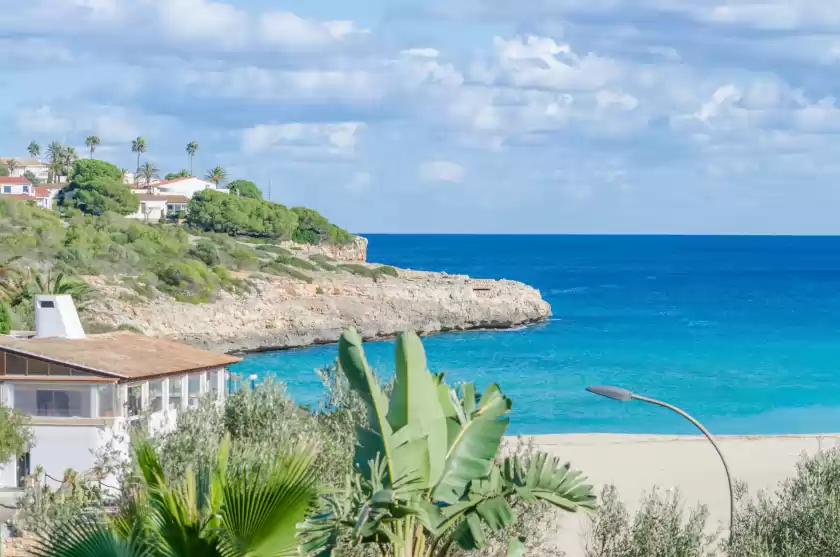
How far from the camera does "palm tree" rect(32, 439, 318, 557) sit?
842cm

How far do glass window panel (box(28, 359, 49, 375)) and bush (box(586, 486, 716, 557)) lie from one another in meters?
16.4

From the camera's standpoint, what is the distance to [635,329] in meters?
106

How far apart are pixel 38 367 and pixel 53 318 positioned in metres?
3.69

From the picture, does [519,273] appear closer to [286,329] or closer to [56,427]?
[286,329]

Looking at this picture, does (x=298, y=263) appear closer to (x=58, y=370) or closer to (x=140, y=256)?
(x=140, y=256)

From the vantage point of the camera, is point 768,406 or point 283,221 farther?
point 283,221

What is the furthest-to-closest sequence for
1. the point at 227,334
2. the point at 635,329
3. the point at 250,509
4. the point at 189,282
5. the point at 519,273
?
1. the point at 519,273
2. the point at 635,329
3. the point at 189,282
4. the point at 227,334
5. the point at 250,509

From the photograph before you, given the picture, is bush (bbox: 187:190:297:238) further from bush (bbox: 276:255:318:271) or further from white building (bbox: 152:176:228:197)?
white building (bbox: 152:176:228:197)

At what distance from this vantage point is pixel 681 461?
1710 inches

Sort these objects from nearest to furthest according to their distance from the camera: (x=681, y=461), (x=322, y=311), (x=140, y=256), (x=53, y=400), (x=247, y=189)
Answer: (x=53, y=400), (x=681, y=461), (x=322, y=311), (x=140, y=256), (x=247, y=189)

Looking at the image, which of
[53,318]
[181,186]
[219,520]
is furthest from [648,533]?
[181,186]

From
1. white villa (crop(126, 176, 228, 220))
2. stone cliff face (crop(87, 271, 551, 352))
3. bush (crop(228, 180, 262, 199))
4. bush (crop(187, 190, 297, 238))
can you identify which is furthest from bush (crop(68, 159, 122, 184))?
stone cliff face (crop(87, 271, 551, 352))

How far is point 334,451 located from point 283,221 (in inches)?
4787

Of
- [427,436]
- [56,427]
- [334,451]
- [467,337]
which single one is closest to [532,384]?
[467,337]
